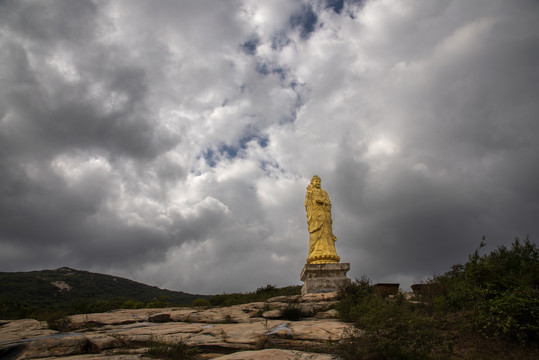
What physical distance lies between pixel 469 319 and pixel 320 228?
9762 mm

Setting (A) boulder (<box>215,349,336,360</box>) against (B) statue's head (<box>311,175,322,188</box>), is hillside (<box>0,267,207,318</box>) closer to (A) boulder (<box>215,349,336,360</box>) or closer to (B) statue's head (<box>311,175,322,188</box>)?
(B) statue's head (<box>311,175,322,188</box>)

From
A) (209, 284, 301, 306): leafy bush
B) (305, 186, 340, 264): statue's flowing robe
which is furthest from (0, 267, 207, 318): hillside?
(305, 186, 340, 264): statue's flowing robe

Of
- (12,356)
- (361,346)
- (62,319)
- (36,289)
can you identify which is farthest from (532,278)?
(36,289)

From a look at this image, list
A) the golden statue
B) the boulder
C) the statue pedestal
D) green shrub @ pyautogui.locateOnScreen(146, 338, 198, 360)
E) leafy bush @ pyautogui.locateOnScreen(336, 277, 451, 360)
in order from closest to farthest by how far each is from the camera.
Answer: the boulder < leafy bush @ pyautogui.locateOnScreen(336, 277, 451, 360) < green shrub @ pyautogui.locateOnScreen(146, 338, 198, 360) < the statue pedestal < the golden statue

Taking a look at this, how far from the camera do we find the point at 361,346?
5.34 metres

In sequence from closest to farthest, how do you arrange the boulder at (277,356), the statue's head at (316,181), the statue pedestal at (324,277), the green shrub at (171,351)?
the boulder at (277,356) < the green shrub at (171,351) < the statue pedestal at (324,277) < the statue's head at (316,181)

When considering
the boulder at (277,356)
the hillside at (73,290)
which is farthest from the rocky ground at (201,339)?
the hillside at (73,290)

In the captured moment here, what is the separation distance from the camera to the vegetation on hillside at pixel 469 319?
5.35m

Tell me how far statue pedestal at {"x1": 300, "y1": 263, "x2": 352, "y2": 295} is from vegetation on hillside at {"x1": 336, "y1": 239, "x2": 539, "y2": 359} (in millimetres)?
5095

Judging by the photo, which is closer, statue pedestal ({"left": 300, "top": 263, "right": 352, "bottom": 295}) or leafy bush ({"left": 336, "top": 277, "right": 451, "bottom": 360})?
leafy bush ({"left": 336, "top": 277, "right": 451, "bottom": 360})

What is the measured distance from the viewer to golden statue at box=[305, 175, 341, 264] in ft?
51.8

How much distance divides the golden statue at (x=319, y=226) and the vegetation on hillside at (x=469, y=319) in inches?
258

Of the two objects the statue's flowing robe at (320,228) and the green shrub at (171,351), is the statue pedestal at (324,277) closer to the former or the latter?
the statue's flowing robe at (320,228)

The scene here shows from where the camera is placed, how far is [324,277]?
14.6 meters
